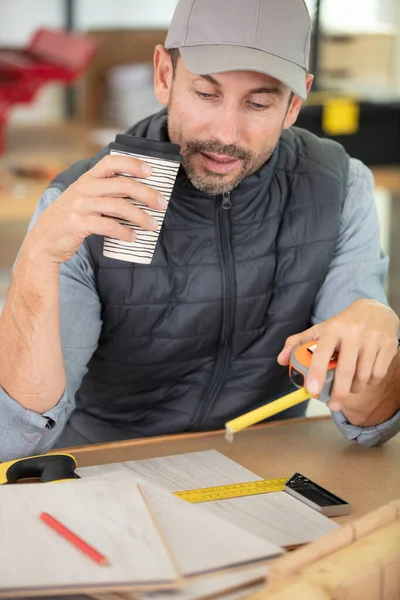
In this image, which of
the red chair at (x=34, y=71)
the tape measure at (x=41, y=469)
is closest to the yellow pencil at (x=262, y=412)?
the tape measure at (x=41, y=469)

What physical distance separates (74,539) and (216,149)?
30.0 inches

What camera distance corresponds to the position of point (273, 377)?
70.9 inches

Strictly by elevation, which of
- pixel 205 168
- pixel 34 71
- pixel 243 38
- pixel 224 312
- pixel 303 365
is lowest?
pixel 34 71

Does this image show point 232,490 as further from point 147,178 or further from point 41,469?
point 147,178

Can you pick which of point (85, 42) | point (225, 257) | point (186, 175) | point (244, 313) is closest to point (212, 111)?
point (186, 175)

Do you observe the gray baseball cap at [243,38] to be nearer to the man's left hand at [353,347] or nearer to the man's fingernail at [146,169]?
the man's fingernail at [146,169]

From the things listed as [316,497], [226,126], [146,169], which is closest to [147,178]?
[146,169]

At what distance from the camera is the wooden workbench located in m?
1.40

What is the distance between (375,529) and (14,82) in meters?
3.67

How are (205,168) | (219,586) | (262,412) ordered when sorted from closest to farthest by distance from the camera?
→ 1. (219,586)
2. (262,412)
3. (205,168)

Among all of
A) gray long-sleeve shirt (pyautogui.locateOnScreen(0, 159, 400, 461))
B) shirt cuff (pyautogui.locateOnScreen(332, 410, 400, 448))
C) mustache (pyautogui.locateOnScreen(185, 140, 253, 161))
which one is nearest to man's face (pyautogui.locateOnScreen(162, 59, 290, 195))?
mustache (pyautogui.locateOnScreen(185, 140, 253, 161))

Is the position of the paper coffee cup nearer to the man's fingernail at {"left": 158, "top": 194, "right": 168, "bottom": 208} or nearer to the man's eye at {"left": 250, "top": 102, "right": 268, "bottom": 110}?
the man's fingernail at {"left": 158, "top": 194, "right": 168, "bottom": 208}

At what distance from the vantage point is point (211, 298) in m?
1.70

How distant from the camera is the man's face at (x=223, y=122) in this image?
5.08 ft
